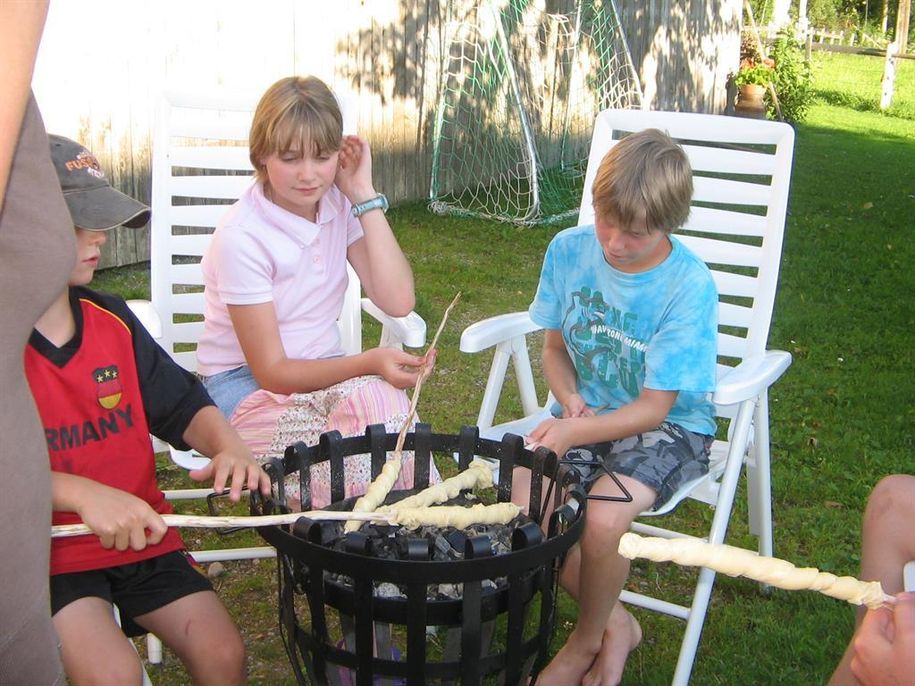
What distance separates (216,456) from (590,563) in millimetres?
839

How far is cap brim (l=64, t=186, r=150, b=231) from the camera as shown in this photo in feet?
5.86

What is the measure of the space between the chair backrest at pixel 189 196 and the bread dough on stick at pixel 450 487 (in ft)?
3.33

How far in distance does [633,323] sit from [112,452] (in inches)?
48.0

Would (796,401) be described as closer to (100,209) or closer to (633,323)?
(633,323)

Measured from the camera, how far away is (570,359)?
259 cm

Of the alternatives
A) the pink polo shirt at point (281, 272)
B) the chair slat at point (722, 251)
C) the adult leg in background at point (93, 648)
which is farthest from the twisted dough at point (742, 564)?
the chair slat at point (722, 251)

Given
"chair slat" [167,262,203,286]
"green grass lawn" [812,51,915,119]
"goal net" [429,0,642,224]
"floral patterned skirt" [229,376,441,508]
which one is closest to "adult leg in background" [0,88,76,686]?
"floral patterned skirt" [229,376,441,508]

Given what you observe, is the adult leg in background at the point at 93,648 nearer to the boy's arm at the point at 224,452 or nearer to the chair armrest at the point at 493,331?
the boy's arm at the point at 224,452

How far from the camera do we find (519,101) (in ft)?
22.7

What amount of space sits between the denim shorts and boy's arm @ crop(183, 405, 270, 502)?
0.42 metres

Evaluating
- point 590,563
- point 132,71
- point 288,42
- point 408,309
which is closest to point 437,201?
point 288,42

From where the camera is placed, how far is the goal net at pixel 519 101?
723 centimetres

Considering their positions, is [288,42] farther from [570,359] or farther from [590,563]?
[590,563]

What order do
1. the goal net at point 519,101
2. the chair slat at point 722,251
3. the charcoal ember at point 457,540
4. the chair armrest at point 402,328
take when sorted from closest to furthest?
1. the charcoal ember at point 457,540
2. the chair armrest at point 402,328
3. the chair slat at point 722,251
4. the goal net at point 519,101
